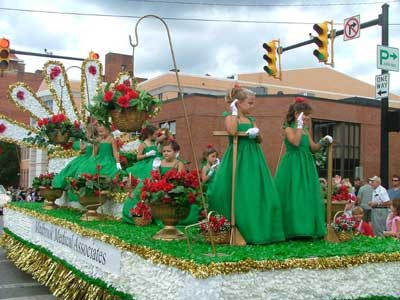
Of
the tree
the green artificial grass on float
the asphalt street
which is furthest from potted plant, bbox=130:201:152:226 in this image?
the tree

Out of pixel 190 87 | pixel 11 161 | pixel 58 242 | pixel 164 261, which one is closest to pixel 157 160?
pixel 58 242

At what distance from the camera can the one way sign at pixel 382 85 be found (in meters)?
11.6

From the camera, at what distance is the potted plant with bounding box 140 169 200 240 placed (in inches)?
207

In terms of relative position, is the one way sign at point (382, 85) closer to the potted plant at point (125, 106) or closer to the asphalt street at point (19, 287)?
the potted plant at point (125, 106)

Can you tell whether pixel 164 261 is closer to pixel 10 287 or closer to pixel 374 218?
pixel 10 287

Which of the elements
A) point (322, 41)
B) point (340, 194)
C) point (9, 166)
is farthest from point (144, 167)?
point (9, 166)

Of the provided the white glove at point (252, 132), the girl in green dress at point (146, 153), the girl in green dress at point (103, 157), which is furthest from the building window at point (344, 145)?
the white glove at point (252, 132)

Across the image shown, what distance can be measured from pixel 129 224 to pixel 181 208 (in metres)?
1.69

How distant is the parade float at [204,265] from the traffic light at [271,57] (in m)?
7.97

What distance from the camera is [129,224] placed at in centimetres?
682

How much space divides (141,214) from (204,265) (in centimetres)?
268

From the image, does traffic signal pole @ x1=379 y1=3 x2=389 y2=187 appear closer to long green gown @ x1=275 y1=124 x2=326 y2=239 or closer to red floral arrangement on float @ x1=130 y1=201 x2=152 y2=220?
long green gown @ x1=275 y1=124 x2=326 y2=239

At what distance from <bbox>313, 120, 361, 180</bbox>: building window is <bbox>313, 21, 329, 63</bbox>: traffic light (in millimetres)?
19302

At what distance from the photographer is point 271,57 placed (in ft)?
47.2
